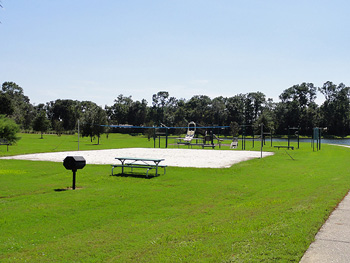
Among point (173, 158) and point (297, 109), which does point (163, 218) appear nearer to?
point (173, 158)

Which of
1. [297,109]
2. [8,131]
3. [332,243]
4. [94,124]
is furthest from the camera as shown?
[297,109]

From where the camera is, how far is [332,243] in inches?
167

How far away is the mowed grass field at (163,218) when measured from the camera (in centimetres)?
425

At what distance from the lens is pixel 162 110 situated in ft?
366

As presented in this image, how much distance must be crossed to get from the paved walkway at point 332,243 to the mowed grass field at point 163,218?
0.12 metres

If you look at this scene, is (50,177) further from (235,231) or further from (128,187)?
(235,231)

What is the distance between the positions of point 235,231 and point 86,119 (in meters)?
40.1

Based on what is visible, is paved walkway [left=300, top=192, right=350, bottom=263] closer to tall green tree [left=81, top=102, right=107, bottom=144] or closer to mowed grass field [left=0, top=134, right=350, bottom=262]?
mowed grass field [left=0, top=134, right=350, bottom=262]

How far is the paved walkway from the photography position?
373cm

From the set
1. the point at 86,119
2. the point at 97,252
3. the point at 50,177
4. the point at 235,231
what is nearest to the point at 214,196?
the point at 235,231

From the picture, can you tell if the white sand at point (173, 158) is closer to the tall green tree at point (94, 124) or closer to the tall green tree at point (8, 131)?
the tall green tree at point (8, 131)

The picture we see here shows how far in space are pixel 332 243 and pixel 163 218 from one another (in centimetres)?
294

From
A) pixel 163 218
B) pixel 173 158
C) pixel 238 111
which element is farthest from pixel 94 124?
pixel 238 111

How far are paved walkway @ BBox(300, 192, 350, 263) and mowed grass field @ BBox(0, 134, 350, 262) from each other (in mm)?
121
